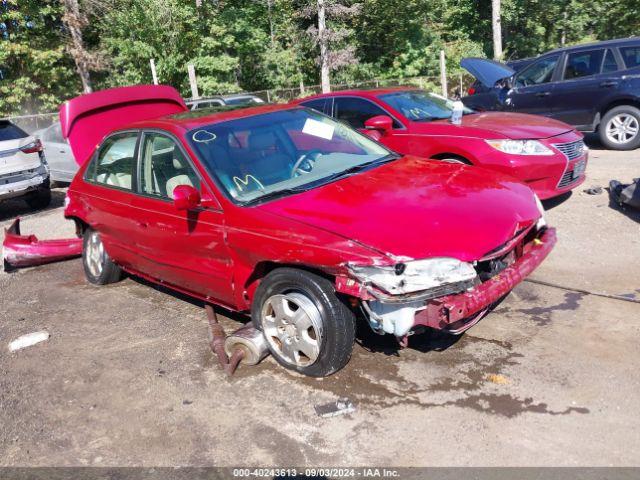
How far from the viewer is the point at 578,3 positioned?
28.4m

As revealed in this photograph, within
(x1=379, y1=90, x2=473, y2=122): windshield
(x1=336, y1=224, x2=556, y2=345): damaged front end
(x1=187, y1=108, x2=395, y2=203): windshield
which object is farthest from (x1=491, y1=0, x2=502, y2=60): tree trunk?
(x1=336, y1=224, x2=556, y2=345): damaged front end

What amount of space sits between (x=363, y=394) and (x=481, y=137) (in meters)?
3.89

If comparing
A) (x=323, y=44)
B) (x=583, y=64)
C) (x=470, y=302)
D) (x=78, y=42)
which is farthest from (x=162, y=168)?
(x=78, y=42)

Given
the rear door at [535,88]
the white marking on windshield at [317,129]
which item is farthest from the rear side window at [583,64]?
the white marking on windshield at [317,129]

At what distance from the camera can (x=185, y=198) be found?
3.99 m

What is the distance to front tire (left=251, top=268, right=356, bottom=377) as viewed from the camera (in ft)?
11.7

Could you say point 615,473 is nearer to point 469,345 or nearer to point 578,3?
point 469,345

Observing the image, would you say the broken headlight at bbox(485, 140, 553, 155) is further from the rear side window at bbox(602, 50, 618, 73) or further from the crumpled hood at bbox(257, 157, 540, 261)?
the rear side window at bbox(602, 50, 618, 73)

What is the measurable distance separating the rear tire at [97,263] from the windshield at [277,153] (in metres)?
2.13

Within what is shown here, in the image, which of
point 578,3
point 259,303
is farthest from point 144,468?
point 578,3

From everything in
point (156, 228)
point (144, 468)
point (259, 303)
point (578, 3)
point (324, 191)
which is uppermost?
point (578, 3)

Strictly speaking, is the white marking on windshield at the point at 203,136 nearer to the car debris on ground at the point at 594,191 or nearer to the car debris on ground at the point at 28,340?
the car debris on ground at the point at 28,340

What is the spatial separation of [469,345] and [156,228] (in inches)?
101

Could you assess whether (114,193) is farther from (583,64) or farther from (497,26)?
(497,26)
